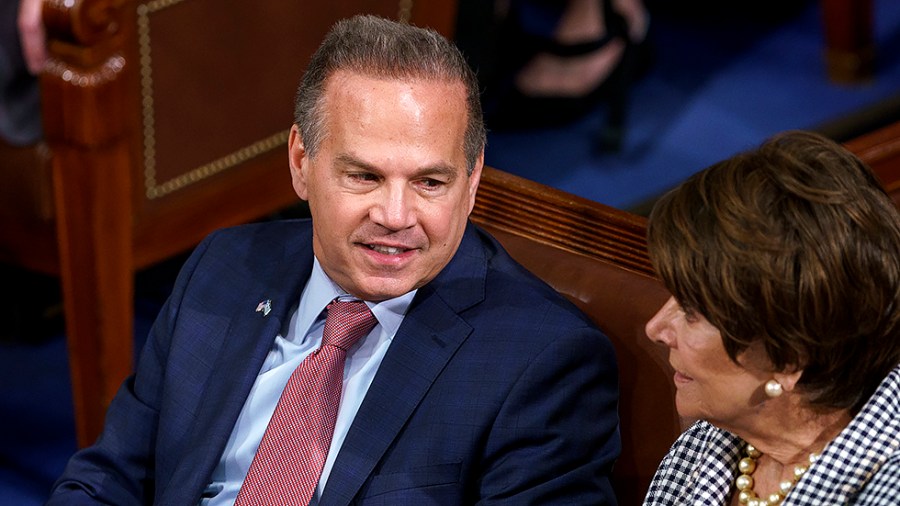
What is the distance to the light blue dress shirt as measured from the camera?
2109 millimetres

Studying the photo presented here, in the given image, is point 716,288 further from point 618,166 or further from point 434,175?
point 618,166

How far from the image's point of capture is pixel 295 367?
216 centimetres

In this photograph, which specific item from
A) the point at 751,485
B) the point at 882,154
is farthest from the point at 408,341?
the point at 882,154

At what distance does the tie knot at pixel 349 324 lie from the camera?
210cm

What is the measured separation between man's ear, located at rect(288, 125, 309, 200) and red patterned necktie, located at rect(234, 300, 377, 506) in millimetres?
180

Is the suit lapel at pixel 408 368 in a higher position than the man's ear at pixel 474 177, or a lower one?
lower

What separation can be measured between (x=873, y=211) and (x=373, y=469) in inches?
29.9

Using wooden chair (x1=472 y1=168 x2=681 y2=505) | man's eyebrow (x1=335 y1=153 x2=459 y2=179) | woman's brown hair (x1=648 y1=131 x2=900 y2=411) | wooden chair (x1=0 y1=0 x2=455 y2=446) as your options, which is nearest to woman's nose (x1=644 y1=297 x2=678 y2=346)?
woman's brown hair (x1=648 y1=131 x2=900 y2=411)

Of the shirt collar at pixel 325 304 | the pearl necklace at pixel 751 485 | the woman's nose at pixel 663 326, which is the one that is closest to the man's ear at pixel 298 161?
the shirt collar at pixel 325 304

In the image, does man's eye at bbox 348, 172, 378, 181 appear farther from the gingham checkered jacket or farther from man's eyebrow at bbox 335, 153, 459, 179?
the gingham checkered jacket

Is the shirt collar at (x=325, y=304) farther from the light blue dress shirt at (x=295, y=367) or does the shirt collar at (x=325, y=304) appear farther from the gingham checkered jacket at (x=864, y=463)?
the gingham checkered jacket at (x=864, y=463)

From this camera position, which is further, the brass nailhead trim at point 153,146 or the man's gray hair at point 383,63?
the brass nailhead trim at point 153,146

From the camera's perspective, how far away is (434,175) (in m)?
2.00

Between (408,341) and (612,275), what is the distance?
332 millimetres
